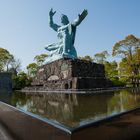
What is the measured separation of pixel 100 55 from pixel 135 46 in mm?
8919

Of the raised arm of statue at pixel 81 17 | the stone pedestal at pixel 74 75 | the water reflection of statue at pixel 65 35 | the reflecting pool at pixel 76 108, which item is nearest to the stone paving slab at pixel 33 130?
the reflecting pool at pixel 76 108

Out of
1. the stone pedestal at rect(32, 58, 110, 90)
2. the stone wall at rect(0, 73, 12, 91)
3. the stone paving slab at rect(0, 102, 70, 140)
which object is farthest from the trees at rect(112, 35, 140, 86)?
the stone paving slab at rect(0, 102, 70, 140)

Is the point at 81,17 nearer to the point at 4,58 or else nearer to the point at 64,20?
the point at 64,20

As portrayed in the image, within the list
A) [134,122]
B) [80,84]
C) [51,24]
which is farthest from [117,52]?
[134,122]

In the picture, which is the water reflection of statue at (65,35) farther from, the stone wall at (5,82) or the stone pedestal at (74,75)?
the stone wall at (5,82)

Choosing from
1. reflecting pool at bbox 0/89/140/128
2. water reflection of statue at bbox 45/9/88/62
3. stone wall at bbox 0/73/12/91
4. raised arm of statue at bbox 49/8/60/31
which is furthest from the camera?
stone wall at bbox 0/73/12/91

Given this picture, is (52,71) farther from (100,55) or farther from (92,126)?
(92,126)

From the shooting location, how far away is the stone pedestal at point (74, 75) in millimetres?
17422

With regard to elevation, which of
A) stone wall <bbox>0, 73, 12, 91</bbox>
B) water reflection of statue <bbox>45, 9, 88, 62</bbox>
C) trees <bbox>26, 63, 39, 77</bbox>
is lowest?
stone wall <bbox>0, 73, 12, 91</bbox>

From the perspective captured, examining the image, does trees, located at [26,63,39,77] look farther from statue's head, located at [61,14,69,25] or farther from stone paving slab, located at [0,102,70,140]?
stone paving slab, located at [0,102,70,140]

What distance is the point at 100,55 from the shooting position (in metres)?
34.1

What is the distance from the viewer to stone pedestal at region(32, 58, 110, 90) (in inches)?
686

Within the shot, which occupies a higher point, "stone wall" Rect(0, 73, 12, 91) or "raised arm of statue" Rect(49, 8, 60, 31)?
"raised arm of statue" Rect(49, 8, 60, 31)

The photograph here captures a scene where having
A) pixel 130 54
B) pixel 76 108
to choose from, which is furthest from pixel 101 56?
pixel 76 108
